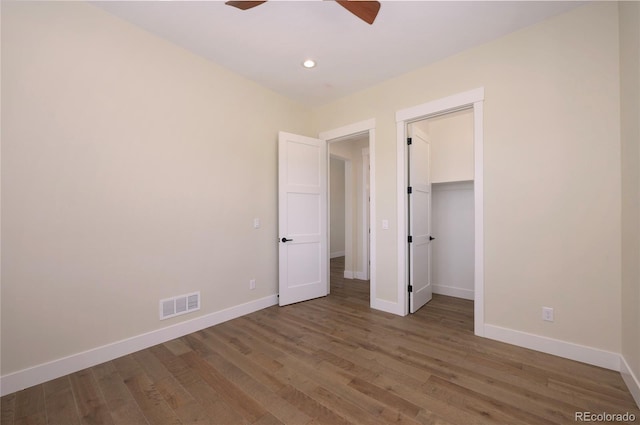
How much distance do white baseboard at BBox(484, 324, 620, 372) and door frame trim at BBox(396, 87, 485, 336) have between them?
0.49ft

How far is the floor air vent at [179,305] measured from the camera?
261 cm

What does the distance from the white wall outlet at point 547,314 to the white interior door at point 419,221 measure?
125 cm

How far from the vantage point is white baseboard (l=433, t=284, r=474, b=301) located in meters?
3.80

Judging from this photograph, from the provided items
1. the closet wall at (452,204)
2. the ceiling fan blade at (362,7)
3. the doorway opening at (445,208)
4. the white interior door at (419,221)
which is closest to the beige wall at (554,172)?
the white interior door at (419,221)

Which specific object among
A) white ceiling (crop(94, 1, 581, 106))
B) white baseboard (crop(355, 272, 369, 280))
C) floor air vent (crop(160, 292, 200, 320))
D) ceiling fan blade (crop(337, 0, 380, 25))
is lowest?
white baseboard (crop(355, 272, 369, 280))

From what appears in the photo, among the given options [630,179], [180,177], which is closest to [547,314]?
[630,179]

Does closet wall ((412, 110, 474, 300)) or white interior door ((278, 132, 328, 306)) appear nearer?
white interior door ((278, 132, 328, 306))

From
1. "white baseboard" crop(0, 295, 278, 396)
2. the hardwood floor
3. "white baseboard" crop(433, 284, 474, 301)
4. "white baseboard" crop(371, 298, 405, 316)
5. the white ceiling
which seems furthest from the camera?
"white baseboard" crop(433, 284, 474, 301)

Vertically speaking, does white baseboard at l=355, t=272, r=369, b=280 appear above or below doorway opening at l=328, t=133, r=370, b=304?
below

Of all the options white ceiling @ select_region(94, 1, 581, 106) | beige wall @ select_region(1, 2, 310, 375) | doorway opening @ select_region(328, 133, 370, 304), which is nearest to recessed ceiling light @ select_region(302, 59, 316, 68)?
white ceiling @ select_region(94, 1, 581, 106)

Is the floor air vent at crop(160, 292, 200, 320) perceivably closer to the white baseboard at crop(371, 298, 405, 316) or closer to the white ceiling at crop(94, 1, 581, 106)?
the white baseboard at crop(371, 298, 405, 316)

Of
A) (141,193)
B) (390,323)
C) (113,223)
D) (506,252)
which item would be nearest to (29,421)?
(113,223)

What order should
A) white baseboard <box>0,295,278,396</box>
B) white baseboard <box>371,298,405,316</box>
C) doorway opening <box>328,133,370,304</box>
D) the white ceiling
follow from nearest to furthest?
white baseboard <box>0,295,278,396</box>
the white ceiling
white baseboard <box>371,298,405,316</box>
doorway opening <box>328,133,370,304</box>

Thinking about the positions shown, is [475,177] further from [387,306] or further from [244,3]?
[244,3]
